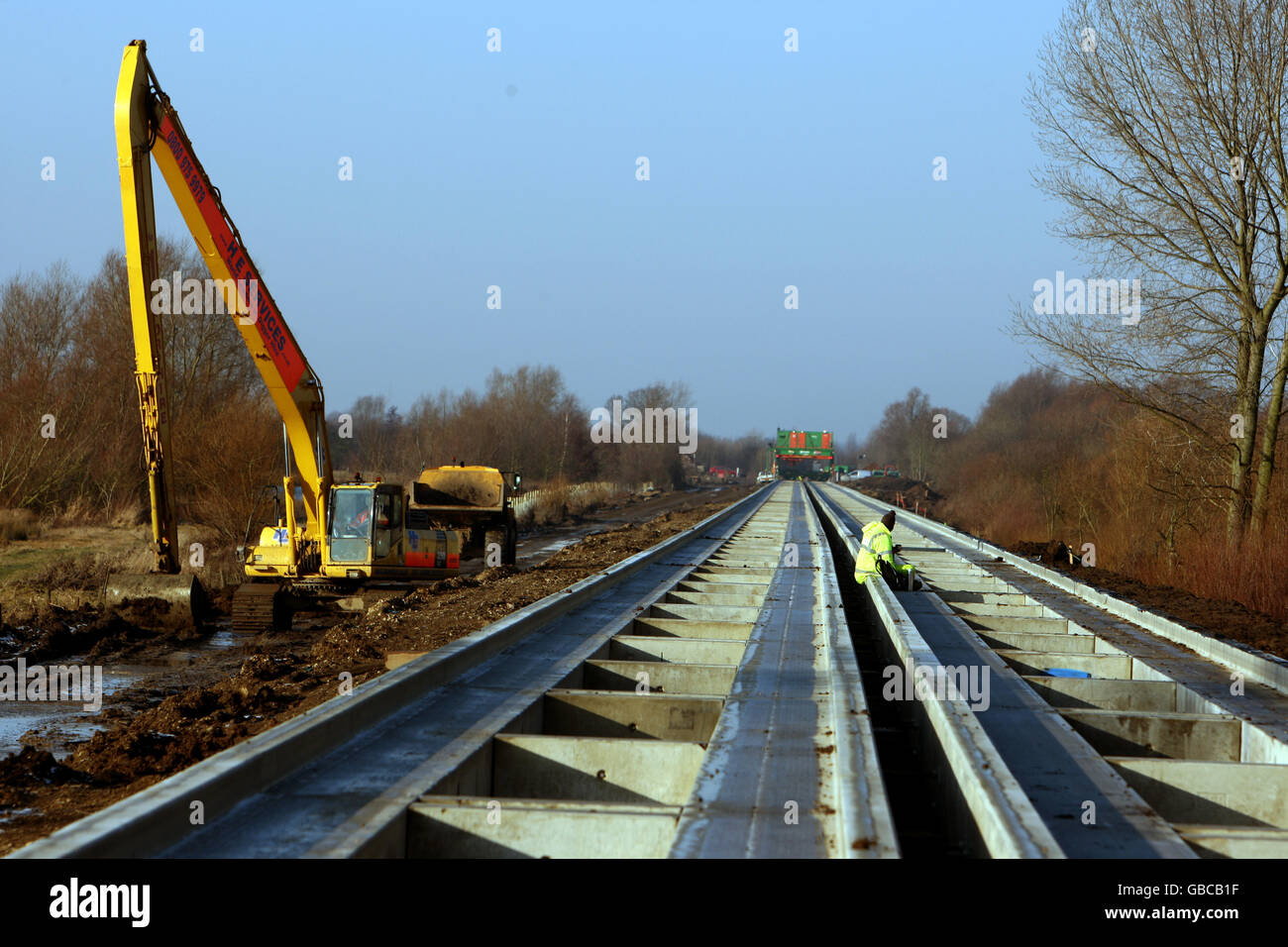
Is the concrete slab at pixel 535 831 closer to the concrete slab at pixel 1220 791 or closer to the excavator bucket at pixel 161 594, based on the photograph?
the concrete slab at pixel 1220 791

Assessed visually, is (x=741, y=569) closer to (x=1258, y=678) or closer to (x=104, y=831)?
(x=1258, y=678)

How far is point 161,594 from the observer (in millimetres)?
15812

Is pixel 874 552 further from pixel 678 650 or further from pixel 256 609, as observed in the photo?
pixel 256 609

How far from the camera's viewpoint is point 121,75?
13.2m

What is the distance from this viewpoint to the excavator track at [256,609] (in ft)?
51.7

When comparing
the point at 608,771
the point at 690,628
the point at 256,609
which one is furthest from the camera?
the point at 256,609

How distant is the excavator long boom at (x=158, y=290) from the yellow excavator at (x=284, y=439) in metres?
0.02

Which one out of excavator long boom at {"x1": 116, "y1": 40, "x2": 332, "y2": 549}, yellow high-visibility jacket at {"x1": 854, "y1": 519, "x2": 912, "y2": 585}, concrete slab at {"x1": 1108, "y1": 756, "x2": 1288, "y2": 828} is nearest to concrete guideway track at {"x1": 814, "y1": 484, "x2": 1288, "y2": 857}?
concrete slab at {"x1": 1108, "y1": 756, "x2": 1288, "y2": 828}

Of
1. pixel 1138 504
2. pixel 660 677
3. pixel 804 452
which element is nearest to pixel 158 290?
pixel 660 677

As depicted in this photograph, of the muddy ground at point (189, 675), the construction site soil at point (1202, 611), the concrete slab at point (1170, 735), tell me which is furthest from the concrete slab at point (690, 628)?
the construction site soil at point (1202, 611)

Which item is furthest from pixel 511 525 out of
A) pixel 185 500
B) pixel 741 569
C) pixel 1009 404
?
pixel 1009 404

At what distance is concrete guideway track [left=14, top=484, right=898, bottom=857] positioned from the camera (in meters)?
4.44

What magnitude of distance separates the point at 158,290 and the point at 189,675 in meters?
4.61

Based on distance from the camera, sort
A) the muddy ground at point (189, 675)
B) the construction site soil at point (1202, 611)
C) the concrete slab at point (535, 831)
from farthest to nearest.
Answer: the construction site soil at point (1202, 611)
the muddy ground at point (189, 675)
the concrete slab at point (535, 831)
